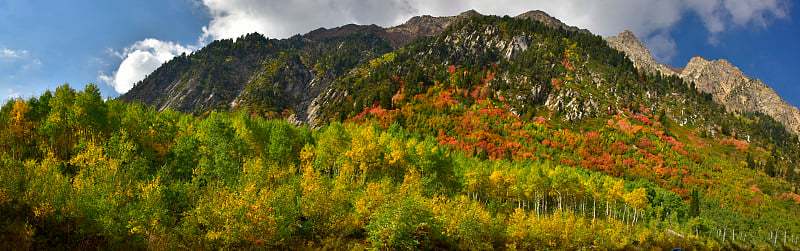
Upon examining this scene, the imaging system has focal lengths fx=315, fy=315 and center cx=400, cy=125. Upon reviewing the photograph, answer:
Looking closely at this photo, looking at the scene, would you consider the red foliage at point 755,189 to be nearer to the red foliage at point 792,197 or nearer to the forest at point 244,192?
the red foliage at point 792,197

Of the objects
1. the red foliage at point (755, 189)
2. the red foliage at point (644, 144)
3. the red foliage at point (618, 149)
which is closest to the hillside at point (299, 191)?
the red foliage at point (755, 189)

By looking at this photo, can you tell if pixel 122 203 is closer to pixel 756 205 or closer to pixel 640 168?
pixel 640 168

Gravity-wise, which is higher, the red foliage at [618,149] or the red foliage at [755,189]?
the red foliage at [618,149]

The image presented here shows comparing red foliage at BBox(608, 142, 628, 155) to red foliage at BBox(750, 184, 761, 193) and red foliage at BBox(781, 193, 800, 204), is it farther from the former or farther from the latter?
red foliage at BBox(781, 193, 800, 204)

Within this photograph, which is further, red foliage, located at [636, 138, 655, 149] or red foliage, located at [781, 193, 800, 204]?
red foliage, located at [636, 138, 655, 149]

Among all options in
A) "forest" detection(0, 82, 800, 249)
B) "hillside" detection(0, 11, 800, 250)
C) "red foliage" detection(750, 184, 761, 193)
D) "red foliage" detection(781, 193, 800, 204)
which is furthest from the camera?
"red foliage" detection(781, 193, 800, 204)

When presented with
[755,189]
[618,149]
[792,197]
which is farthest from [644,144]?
[792,197]

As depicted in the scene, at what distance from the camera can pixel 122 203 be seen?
1289 inches

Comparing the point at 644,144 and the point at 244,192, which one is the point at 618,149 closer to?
the point at 644,144

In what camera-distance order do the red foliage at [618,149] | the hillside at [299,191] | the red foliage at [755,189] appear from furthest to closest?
the red foliage at [618,149] → the red foliage at [755,189] → the hillside at [299,191]

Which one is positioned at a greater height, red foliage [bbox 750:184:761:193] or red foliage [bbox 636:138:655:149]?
red foliage [bbox 636:138:655:149]

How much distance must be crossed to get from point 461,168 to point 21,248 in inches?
2571

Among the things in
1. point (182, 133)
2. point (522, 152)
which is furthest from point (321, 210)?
point (522, 152)

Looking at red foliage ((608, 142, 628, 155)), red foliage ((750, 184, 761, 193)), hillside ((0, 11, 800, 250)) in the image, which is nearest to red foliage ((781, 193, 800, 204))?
hillside ((0, 11, 800, 250))
